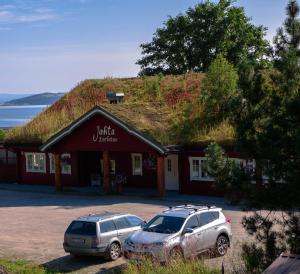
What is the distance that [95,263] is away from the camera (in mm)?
19000

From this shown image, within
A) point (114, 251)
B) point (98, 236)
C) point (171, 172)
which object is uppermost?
point (171, 172)

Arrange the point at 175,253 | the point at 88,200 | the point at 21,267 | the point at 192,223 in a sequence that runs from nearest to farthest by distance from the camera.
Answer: the point at 175,253 → the point at 21,267 → the point at 192,223 → the point at 88,200

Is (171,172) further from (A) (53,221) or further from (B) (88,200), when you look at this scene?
(A) (53,221)

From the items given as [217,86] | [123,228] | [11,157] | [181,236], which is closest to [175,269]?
[181,236]

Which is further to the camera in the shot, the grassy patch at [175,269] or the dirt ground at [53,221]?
the dirt ground at [53,221]

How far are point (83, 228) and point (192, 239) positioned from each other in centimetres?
350

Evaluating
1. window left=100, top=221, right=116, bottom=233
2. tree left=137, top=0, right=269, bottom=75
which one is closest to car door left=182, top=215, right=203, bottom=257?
window left=100, top=221, right=116, bottom=233

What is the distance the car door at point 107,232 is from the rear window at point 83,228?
26cm

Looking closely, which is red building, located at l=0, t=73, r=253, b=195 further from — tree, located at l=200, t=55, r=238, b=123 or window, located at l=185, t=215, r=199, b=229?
window, located at l=185, t=215, r=199, b=229

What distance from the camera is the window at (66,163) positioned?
38875 mm

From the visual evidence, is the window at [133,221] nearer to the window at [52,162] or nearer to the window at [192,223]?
the window at [192,223]

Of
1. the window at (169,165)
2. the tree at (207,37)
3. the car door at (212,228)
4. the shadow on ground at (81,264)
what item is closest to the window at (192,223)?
the car door at (212,228)

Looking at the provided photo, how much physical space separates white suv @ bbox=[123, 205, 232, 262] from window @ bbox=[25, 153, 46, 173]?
21.8 metres

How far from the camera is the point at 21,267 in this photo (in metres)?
18.3
